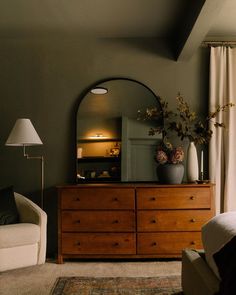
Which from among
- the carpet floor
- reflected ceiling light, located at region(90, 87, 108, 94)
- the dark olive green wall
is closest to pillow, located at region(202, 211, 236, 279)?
the carpet floor

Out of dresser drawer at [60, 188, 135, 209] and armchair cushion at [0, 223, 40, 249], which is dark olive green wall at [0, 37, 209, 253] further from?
armchair cushion at [0, 223, 40, 249]

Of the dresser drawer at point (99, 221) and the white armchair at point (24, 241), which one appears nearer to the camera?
the white armchair at point (24, 241)

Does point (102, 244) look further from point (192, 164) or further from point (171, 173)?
point (192, 164)

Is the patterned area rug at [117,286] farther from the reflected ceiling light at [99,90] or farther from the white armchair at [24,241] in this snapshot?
the reflected ceiling light at [99,90]

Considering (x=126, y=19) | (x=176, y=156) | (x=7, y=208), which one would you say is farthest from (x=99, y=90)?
(x=7, y=208)

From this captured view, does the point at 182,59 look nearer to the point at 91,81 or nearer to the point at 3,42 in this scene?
the point at 91,81

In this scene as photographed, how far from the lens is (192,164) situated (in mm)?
3699

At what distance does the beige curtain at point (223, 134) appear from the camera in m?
3.87

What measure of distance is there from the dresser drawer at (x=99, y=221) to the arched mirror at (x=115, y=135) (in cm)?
51

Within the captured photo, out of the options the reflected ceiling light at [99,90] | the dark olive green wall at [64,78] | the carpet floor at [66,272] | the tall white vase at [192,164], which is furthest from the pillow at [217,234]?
the reflected ceiling light at [99,90]

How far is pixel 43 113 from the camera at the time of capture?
400 centimetres

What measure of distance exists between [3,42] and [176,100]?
2072 millimetres

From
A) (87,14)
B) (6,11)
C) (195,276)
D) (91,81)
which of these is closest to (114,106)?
(91,81)

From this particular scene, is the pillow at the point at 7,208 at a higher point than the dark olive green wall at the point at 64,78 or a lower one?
lower
